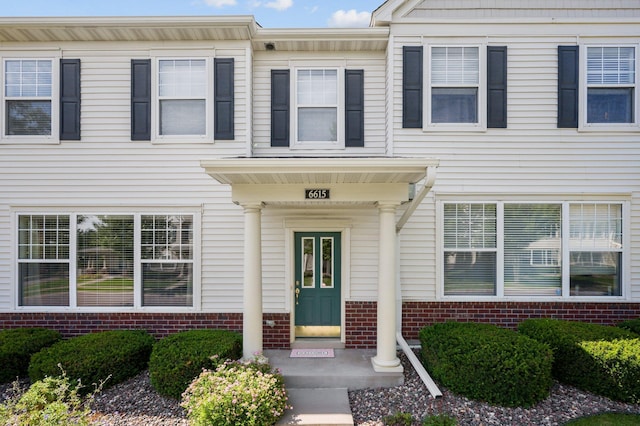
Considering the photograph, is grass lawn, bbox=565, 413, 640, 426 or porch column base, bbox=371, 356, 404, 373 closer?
grass lawn, bbox=565, 413, 640, 426

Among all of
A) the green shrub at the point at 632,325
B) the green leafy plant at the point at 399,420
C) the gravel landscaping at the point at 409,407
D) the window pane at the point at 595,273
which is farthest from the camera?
the window pane at the point at 595,273

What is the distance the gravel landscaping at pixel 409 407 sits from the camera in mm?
4473

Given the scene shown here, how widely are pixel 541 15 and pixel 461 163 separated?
308 centimetres

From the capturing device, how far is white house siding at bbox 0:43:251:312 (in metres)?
6.45

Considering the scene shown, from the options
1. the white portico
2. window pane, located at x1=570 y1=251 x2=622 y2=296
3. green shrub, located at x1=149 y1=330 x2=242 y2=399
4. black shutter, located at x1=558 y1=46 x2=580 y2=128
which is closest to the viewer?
green shrub, located at x1=149 y1=330 x2=242 y2=399

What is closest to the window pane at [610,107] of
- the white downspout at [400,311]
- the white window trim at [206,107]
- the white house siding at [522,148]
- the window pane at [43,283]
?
the white house siding at [522,148]

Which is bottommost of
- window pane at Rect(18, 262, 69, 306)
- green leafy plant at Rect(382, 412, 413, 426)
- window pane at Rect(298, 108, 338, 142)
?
green leafy plant at Rect(382, 412, 413, 426)

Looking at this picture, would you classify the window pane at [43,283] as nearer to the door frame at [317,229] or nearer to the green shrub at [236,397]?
the green shrub at [236,397]

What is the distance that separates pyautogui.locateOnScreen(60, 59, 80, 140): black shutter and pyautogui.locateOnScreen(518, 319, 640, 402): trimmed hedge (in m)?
8.72

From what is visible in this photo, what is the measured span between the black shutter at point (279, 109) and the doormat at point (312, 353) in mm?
3759

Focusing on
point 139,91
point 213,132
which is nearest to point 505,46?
point 213,132

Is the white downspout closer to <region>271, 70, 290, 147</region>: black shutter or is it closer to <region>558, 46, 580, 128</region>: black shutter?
<region>271, 70, 290, 147</region>: black shutter

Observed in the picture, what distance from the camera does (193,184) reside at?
646 cm

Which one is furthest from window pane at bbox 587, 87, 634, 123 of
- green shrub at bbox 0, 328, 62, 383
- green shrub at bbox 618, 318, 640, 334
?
green shrub at bbox 0, 328, 62, 383
